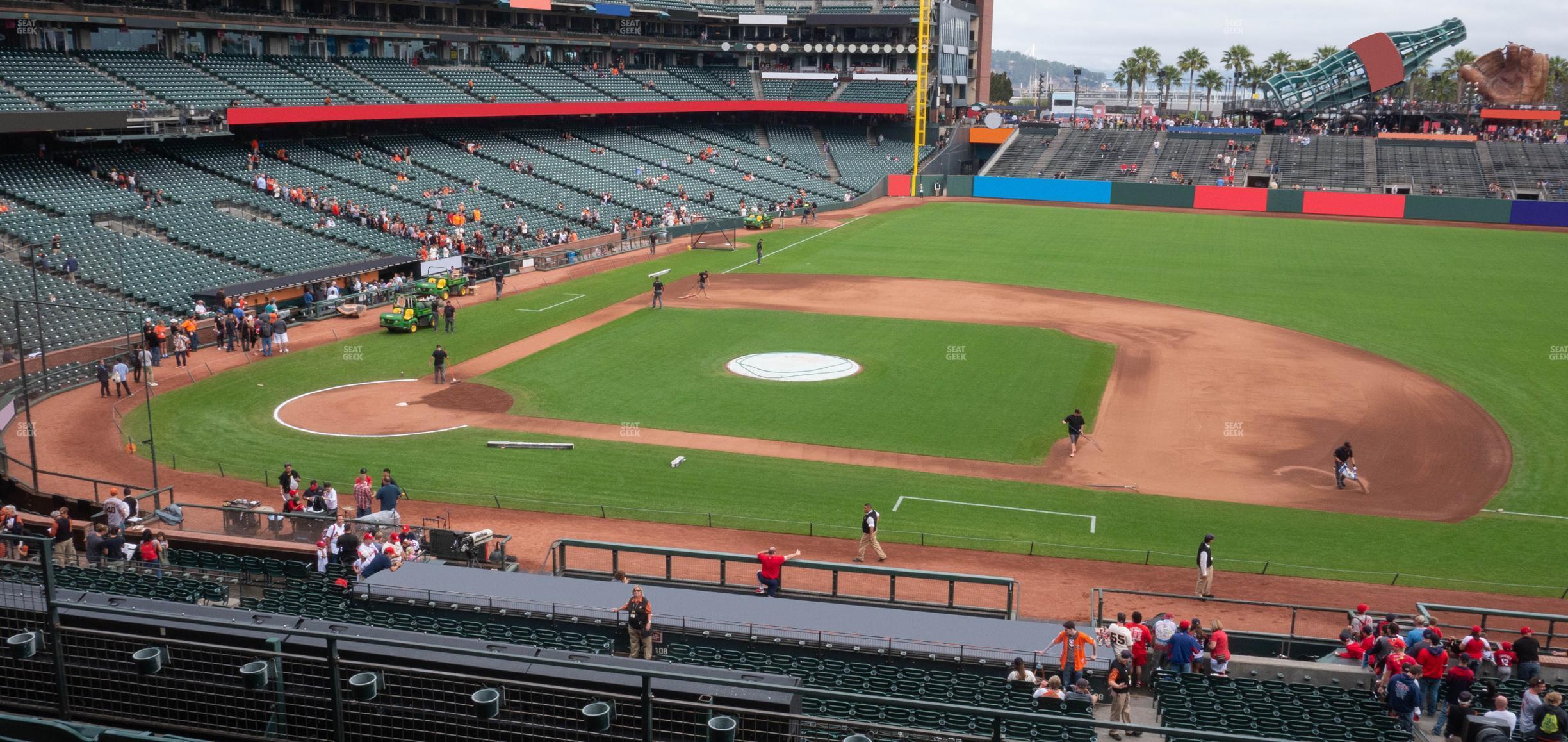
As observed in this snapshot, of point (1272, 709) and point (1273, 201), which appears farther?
point (1273, 201)

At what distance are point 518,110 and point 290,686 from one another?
74810mm

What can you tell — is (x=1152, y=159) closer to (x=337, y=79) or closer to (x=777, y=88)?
(x=777, y=88)

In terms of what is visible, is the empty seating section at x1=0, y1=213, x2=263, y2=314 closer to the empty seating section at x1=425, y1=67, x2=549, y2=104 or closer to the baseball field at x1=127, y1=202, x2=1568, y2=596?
the baseball field at x1=127, y1=202, x2=1568, y2=596

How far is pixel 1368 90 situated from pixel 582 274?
3354 inches

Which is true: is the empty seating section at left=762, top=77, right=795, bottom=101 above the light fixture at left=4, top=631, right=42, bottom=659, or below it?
above

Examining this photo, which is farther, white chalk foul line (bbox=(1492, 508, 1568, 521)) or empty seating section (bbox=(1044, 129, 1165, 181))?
empty seating section (bbox=(1044, 129, 1165, 181))

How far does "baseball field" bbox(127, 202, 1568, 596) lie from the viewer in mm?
26828

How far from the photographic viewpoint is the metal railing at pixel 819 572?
816 inches

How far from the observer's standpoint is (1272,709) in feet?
49.3

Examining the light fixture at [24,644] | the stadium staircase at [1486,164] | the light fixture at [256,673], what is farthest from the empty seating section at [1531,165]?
the light fixture at [24,644]

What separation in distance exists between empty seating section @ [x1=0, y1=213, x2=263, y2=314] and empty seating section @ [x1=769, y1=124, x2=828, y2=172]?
209 ft

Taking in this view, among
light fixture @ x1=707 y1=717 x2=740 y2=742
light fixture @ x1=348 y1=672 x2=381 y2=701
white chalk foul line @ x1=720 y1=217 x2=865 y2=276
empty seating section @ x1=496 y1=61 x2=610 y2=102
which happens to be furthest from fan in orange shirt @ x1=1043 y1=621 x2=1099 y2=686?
empty seating section @ x1=496 y1=61 x2=610 y2=102

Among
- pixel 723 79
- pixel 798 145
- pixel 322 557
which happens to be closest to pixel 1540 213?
pixel 798 145

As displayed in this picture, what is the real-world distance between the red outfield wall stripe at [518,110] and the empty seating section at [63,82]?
5.50 meters
